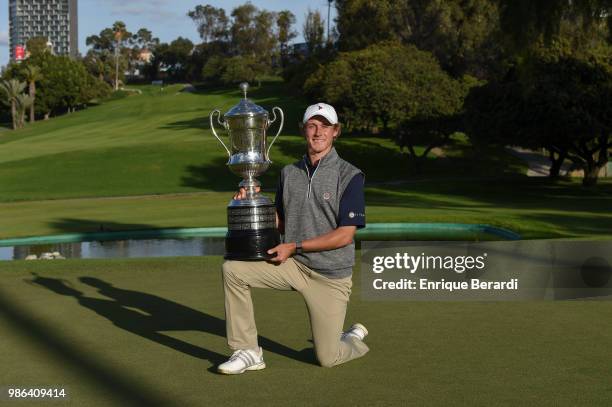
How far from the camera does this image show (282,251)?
21.4ft

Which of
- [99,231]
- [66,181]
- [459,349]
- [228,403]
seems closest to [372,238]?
[99,231]

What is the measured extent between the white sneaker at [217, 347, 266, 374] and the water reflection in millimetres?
13483

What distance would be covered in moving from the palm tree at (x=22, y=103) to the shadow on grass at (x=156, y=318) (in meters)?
92.1

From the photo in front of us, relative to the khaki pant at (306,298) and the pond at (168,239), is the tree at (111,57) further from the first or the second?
the khaki pant at (306,298)

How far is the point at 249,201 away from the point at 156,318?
8.70 feet

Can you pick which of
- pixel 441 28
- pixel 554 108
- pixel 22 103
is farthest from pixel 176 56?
pixel 554 108

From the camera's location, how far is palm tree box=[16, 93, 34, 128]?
323 feet

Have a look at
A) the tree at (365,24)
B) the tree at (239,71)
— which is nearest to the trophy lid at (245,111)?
the tree at (365,24)

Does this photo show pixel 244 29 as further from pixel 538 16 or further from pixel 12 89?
pixel 538 16

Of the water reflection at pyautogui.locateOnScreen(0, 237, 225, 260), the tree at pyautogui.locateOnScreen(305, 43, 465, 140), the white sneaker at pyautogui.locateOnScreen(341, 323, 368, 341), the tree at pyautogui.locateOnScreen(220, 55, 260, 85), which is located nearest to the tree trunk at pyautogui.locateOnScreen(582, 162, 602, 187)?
the tree at pyautogui.locateOnScreen(305, 43, 465, 140)

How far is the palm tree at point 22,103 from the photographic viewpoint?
98500 millimetres

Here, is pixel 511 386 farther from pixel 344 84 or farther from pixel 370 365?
pixel 344 84

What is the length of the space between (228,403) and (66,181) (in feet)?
147

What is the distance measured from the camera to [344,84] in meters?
58.0
